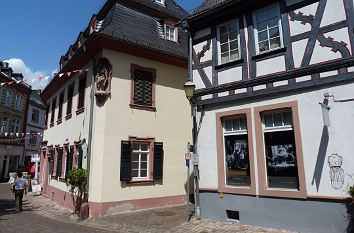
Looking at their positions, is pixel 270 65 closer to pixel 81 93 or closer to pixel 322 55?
pixel 322 55

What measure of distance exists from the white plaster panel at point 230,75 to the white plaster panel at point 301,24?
5.85ft

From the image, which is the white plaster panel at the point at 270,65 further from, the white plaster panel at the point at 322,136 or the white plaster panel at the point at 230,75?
the white plaster panel at the point at 322,136

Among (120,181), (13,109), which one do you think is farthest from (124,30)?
(13,109)

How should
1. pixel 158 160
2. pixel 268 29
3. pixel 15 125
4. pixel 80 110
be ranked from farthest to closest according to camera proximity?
1. pixel 15 125
2. pixel 80 110
3. pixel 158 160
4. pixel 268 29

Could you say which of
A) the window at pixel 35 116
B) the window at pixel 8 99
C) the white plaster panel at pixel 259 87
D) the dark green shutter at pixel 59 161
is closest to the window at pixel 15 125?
the window at pixel 8 99

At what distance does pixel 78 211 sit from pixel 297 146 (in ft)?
28.9

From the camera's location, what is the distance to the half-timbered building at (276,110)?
22.9 feet

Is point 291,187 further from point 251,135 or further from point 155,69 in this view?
point 155,69

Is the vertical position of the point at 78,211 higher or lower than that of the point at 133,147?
lower

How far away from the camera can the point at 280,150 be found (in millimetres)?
8031

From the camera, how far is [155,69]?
44.6 feet

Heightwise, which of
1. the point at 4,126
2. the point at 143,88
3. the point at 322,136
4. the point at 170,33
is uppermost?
the point at 170,33

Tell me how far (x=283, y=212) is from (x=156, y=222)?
13.3 feet

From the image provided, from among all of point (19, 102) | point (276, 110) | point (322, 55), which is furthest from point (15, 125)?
point (322, 55)
